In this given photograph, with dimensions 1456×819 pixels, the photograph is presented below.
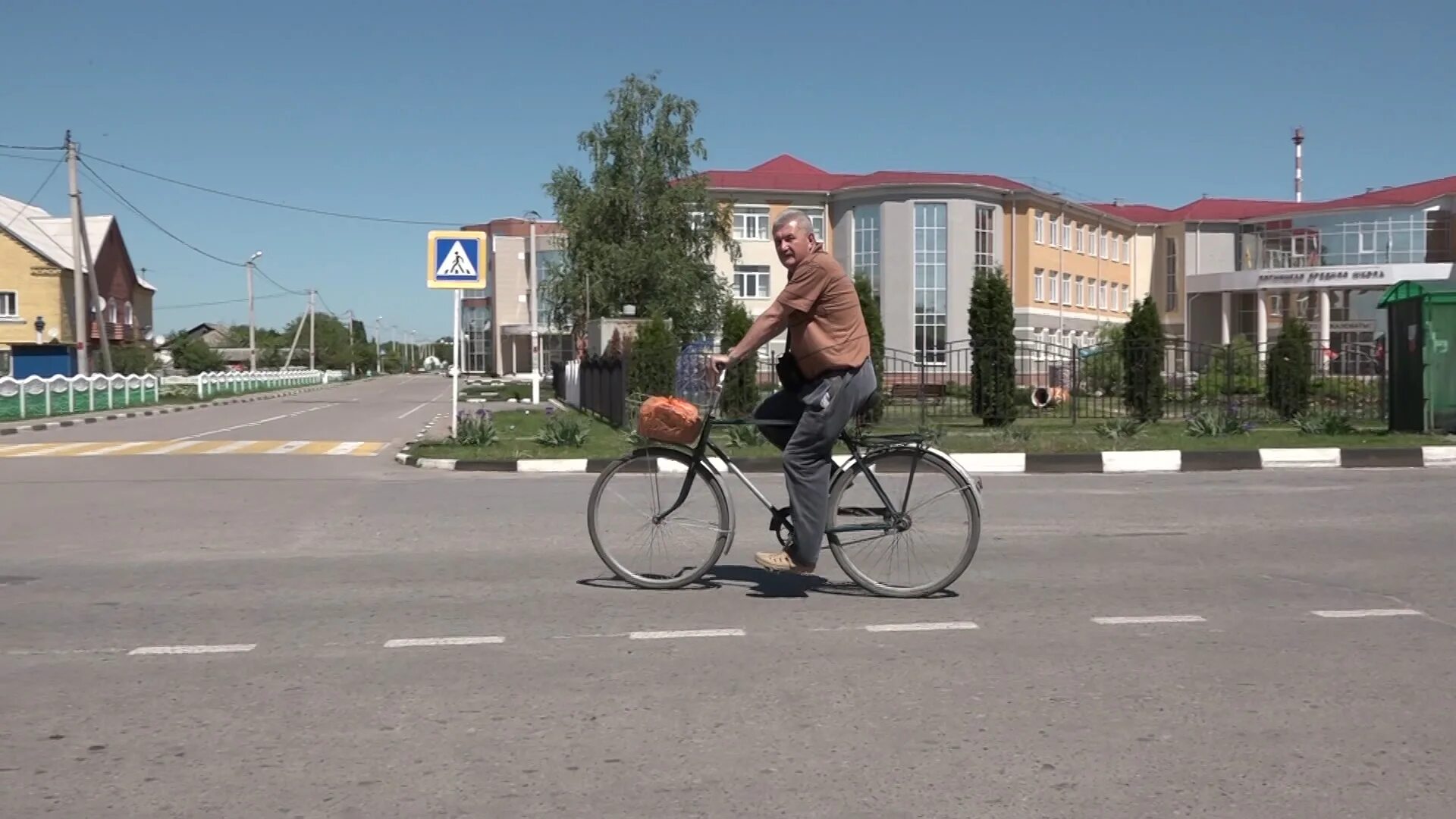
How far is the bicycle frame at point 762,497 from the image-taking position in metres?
6.27

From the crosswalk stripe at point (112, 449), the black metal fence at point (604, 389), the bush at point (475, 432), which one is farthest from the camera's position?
the black metal fence at point (604, 389)

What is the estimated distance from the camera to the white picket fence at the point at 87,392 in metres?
29.8

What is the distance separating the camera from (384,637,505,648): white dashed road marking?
5.45 metres

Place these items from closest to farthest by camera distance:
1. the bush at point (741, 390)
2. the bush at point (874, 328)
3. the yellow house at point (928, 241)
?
1. the bush at point (741, 390)
2. the bush at point (874, 328)
3. the yellow house at point (928, 241)

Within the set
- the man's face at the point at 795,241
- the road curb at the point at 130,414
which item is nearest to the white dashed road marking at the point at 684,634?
the man's face at the point at 795,241

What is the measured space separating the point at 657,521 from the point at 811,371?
1148 mm

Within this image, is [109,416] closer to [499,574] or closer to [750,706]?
[499,574]

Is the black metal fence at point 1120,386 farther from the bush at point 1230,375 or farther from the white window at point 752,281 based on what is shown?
the white window at point 752,281

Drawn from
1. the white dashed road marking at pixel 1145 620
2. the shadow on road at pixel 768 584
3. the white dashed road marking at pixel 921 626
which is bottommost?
the white dashed road marking at pixel 1145 620

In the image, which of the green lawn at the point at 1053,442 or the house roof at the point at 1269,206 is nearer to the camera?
the green lawn at the point at 1053,442

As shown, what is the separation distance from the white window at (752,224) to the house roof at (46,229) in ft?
106

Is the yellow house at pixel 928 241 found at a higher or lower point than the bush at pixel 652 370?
higher

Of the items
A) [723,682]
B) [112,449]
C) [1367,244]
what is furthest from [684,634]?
[1367,244]

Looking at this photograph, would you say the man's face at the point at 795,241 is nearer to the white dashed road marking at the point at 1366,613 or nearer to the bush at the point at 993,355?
the white dashed road marking at the point at 1366,613
